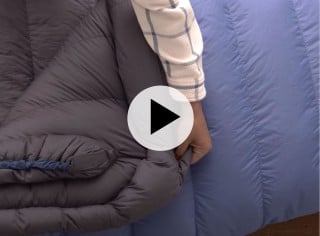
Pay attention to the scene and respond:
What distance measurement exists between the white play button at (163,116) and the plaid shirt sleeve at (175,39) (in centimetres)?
2

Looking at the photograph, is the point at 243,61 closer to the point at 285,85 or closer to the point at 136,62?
the point at 285,85

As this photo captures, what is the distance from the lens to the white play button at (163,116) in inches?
32.2

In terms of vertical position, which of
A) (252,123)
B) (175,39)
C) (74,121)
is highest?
(175,39)

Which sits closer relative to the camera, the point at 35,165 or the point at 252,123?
the point at 35,165

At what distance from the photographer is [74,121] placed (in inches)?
31.5

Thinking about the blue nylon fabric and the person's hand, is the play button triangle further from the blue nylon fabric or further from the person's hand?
the blue nylon fabric

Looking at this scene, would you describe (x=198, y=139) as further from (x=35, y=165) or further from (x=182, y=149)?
(x=35, y=165)

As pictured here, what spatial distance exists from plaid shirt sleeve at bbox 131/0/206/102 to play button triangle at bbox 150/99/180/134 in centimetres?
5

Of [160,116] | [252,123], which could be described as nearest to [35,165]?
[160,116]

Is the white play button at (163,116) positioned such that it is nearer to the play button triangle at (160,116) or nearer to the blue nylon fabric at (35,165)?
the play button triangle at (160,116)

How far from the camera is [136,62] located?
2.70 feet

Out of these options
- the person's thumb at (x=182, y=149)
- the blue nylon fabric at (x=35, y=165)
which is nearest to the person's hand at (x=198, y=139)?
the person's thumb at (x=182, y=149)

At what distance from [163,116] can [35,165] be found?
0.84ft

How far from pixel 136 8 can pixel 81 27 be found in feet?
0.42
